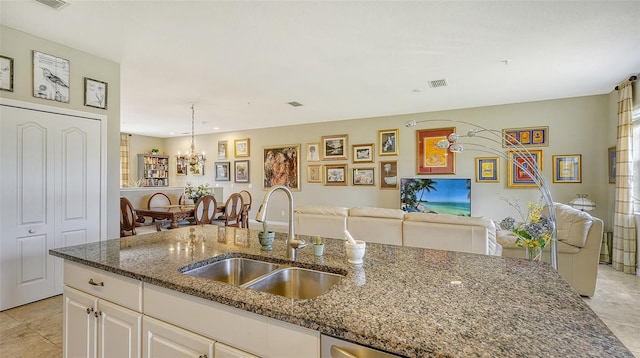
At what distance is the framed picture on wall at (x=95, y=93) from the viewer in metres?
3.35

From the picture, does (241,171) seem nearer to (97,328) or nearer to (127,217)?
(127,217)

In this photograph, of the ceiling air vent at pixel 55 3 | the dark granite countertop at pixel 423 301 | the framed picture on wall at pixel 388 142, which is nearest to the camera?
the dark granite countertop at pixel 423 301

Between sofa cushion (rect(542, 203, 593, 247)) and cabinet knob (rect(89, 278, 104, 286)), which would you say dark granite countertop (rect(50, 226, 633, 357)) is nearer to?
cabinet knob (rect(89, 278, 104, 286))

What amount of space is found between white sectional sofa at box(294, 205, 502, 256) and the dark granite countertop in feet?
4.60

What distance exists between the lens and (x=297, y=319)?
92 cm

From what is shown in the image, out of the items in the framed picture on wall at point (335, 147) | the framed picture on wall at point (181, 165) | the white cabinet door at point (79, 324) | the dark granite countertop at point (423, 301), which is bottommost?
the white cabinet door at point (79, 324)

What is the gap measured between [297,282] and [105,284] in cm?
95

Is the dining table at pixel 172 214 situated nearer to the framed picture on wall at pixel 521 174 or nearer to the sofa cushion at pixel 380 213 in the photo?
the sofa cushion at pixel 380 213

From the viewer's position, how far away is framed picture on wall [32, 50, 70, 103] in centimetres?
298

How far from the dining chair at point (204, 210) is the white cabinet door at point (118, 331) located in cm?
358

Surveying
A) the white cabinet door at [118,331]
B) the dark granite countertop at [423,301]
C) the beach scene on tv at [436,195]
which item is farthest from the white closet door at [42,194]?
the beach scene on tv at [436,195]

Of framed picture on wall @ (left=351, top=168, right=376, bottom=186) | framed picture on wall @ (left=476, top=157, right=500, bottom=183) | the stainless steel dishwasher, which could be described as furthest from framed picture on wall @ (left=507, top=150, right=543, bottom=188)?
the stainless steel dishwasher

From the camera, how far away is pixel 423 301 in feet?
3.36

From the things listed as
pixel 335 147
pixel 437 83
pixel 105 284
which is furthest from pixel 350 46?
pixel 335 147
